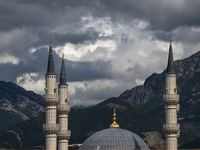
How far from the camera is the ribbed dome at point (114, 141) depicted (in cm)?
12025

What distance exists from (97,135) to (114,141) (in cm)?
601

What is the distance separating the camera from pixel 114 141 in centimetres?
12112

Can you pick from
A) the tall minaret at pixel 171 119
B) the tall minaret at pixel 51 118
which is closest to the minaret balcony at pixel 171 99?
the tall minaret at pixel 171 119

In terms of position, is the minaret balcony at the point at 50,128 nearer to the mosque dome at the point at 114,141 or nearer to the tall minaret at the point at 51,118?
the tall minaret at the point at 51,118

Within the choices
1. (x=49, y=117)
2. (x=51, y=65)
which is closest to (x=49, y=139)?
(x=49, y=117)

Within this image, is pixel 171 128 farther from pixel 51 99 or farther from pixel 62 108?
pixel 51 99

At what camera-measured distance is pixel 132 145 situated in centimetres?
12075

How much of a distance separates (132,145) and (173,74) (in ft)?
64.6

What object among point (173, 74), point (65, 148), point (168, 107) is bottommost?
point (65, 148)

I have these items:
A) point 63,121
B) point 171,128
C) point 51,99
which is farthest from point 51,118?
point 171,128

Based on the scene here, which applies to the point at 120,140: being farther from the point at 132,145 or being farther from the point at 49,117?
the point at 49,117

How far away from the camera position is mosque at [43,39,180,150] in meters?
108

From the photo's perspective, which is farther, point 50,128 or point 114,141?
point 114,141

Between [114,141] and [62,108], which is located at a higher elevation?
[62,108]
